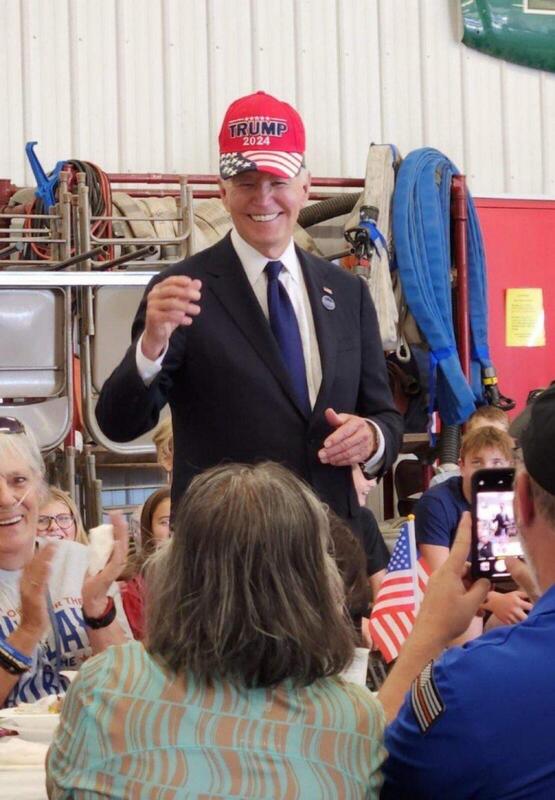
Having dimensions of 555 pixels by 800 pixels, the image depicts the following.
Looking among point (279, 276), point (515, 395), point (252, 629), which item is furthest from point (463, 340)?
point (252, 629)

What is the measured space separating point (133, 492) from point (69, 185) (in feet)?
5.19

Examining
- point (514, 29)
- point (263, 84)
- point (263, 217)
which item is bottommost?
point (263, 217)

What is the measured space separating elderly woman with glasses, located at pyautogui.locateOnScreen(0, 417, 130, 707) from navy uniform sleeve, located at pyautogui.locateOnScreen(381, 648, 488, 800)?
0.84m

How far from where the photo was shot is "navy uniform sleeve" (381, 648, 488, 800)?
148cm

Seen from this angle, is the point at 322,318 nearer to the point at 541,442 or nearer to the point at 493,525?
the point at 493,525

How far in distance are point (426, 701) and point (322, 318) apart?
1179 millimetres

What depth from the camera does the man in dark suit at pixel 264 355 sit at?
2.45 metres

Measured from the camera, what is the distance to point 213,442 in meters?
2.47

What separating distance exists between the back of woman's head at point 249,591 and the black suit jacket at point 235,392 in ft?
2.72

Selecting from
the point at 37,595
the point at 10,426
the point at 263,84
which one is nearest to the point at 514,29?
the point at 263,84

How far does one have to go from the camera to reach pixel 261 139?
2574 mm

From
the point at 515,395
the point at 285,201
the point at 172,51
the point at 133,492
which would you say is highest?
the point at 172,51

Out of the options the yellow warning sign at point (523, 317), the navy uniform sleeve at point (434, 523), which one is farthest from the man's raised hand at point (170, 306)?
the yellow warning sign at point (523, 317)

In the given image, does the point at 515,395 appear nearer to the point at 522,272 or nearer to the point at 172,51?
the point at 522,272
